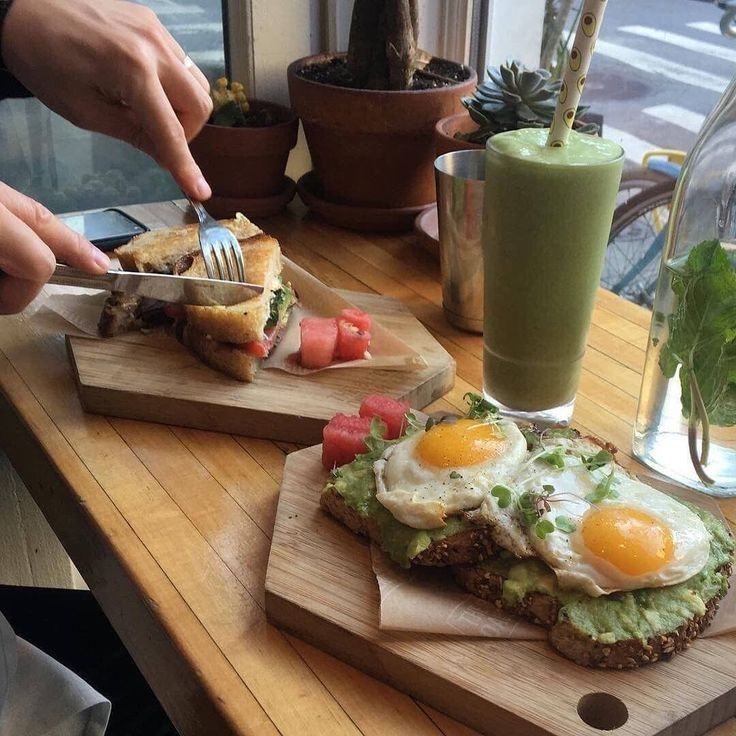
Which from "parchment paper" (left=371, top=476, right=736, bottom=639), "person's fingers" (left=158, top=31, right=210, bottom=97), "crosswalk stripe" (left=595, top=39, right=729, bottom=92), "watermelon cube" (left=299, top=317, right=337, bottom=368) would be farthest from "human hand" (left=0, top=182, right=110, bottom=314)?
"crosswalk stripe" (left=595, top=39, right=729, bottom=92)

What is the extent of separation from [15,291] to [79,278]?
0.14 m

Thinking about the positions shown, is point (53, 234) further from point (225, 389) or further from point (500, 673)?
point (500, 673)

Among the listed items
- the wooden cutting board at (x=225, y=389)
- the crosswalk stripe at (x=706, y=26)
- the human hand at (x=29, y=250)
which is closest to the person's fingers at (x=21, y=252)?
the human hand at (x=29, y=250)

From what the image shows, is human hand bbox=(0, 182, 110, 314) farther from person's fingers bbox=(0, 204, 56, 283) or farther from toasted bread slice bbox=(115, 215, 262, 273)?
toasted bread slice bbox=(115, 215, 262, 273)

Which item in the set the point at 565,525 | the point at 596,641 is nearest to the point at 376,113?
the point at 565,525

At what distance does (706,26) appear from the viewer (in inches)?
75.0

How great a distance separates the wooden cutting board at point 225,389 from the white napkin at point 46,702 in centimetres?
35

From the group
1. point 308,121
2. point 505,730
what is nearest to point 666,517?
point 505,730

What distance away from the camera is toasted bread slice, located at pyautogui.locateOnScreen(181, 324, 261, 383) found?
4.30 ft

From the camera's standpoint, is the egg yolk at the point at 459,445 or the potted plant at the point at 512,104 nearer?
the egg yolk at the point at 459,445

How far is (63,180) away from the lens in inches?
83.3

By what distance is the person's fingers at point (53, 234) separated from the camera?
3.50 feet

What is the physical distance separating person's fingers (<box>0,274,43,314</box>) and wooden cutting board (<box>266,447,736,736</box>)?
1.56ft

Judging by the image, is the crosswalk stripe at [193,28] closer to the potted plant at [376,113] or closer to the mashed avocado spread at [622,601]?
the potted plant at [376,113]
